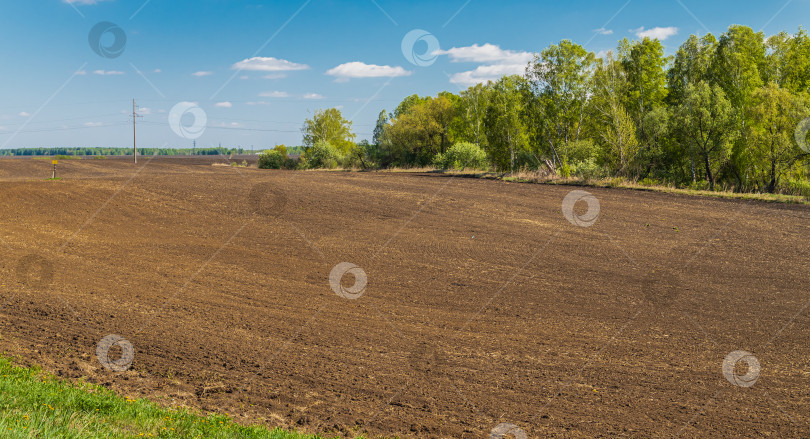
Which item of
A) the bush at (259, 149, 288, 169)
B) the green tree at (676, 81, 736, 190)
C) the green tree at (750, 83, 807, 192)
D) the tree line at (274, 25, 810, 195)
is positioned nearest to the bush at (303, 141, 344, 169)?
the bush at (259, 149, 288, 169)

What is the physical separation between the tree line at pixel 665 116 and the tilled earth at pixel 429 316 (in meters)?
11.5

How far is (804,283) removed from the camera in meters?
13.2

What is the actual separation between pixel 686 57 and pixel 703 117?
8.72 meters

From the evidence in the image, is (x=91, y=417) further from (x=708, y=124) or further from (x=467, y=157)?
(x=467, y=157)

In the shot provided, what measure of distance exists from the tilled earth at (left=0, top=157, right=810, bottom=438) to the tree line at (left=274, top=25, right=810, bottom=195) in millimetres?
11503

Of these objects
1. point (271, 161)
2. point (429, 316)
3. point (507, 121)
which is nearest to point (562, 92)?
point (507, 121)

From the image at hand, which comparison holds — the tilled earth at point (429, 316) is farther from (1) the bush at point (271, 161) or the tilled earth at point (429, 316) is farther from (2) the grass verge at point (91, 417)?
(1) the bush at point (271, 161)

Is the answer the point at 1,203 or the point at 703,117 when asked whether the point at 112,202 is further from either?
the point at 703,117

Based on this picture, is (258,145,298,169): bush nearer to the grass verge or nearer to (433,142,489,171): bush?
(433,142,489,171): bush

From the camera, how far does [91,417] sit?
17.2 feet

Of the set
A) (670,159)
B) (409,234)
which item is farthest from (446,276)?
(670,159)

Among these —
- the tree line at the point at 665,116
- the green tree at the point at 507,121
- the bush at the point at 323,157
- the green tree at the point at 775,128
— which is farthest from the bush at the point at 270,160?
the green tree at the point at 775,128

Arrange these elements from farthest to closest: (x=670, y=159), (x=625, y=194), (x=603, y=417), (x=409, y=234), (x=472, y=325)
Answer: (x=670, y=159) → (x=625, y=194) → (x=409, y=234) → (x=472, y=325) → (x=603, y=417)

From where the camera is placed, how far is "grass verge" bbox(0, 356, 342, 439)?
188 inches
